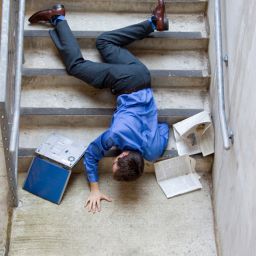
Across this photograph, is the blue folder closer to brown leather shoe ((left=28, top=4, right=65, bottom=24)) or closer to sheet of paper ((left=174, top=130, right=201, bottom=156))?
sheet of paper ((left=174, top=130, right=201, bottom=156))

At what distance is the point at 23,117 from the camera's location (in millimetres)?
4199

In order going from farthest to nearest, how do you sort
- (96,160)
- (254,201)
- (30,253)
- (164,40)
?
(164,40), (96,160), (30,253), (254,201)

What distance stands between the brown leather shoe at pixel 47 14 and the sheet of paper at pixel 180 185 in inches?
57.0

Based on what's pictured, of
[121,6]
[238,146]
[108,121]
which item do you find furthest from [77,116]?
[238,146]

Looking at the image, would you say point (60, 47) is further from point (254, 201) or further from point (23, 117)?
point (254, 201)

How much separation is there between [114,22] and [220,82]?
47.4 inches

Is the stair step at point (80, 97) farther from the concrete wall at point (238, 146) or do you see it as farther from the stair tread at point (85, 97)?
the concrete wall at point (238, 146)

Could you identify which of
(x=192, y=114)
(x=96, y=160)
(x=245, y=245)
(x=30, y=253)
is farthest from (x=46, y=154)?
(x=245, y=245)

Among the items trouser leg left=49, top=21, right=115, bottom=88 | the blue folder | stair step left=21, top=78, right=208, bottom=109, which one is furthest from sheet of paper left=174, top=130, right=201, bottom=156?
the blue folder

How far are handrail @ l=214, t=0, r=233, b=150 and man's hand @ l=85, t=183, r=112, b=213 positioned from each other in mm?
990

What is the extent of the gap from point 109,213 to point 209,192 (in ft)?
2.34

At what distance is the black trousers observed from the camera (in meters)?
4.09

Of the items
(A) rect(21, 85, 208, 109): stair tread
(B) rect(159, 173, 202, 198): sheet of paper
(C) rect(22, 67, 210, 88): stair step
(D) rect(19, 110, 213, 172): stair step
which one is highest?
(C) rect(22, 67, 210, 88): stair step

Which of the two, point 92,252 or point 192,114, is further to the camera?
point 192,114
